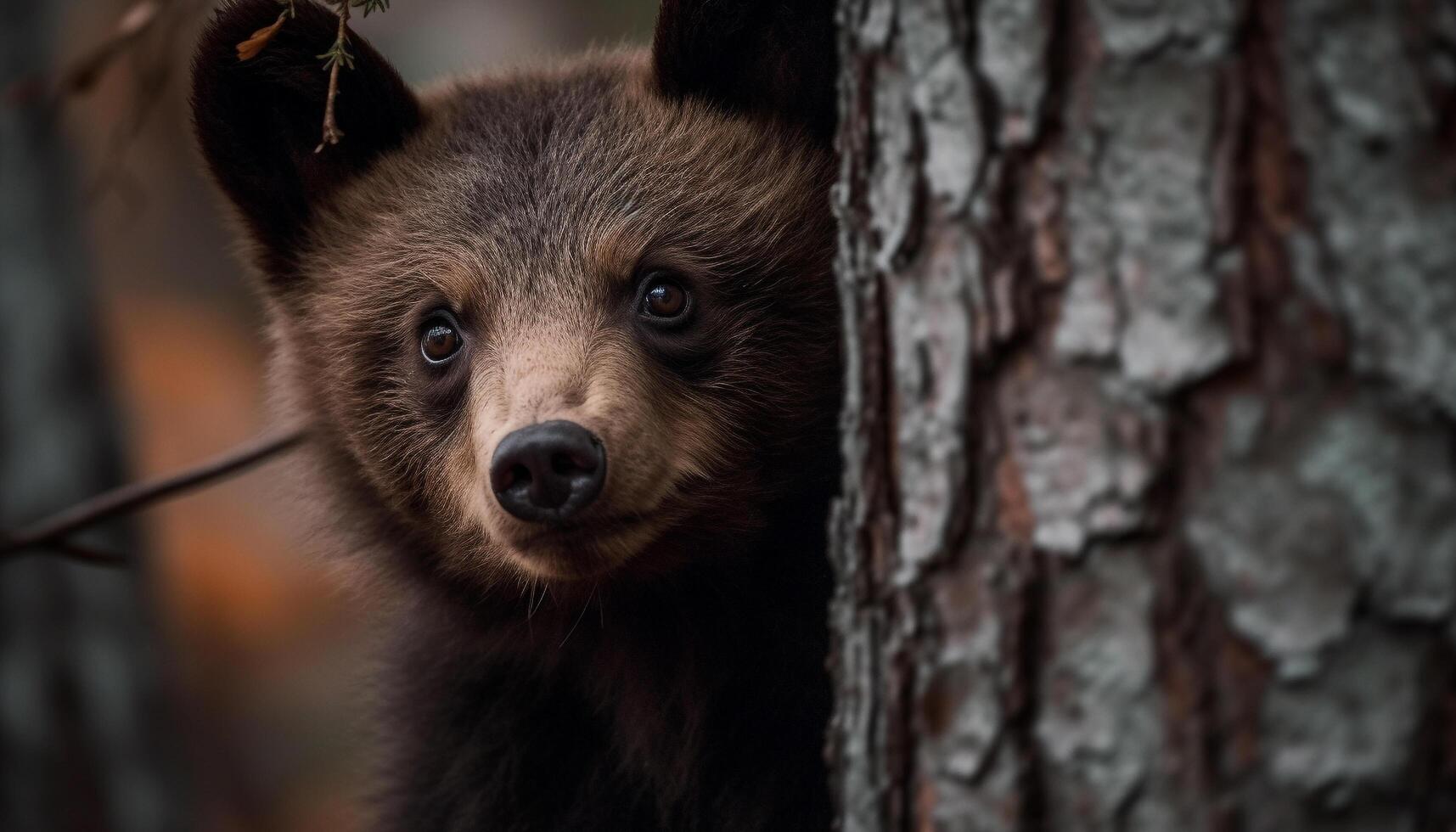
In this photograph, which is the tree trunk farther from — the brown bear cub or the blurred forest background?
the brown bear cub

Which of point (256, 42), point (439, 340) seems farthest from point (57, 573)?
point (256, 42)

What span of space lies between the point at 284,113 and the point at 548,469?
1571 millimetres

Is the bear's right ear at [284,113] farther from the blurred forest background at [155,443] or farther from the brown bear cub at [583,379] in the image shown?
the blurred forest background at [155,443]

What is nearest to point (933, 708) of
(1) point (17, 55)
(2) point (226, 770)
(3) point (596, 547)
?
(3) point (596, 547)

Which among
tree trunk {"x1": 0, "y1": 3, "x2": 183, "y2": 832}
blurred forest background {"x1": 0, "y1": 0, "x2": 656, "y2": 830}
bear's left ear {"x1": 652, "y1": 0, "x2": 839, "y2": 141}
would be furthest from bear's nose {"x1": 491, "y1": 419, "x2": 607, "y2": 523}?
tree trunk {"x1": 0, "y1": 3, "x2": 183, "y2": 832}

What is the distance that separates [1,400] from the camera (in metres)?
6.61

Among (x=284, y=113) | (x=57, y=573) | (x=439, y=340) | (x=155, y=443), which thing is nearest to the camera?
(x=439, y=340)

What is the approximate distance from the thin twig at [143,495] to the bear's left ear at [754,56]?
4.89 ft

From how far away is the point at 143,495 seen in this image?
154 inches

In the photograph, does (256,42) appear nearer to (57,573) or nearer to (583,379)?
(583,379)

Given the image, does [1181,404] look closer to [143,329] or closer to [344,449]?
[344,449]

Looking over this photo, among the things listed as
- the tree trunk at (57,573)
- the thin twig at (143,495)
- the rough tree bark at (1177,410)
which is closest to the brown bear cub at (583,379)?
the thin twig at (143,495)

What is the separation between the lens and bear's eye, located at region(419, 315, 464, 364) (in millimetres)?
3549

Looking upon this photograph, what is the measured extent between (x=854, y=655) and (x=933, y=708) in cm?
22
